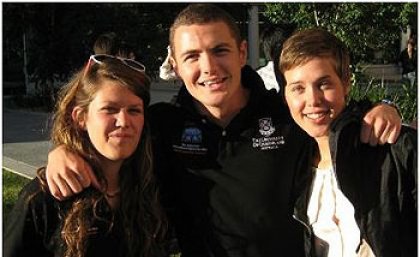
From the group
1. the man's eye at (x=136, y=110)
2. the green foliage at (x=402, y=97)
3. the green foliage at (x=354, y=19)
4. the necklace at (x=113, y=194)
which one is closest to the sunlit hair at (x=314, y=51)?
the man's eye at (x=136, y=110)

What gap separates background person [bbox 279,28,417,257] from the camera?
2260 millimetres

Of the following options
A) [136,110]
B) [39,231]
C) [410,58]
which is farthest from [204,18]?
[410,58]

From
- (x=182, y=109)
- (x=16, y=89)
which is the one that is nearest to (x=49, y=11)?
(x=16, y=89)

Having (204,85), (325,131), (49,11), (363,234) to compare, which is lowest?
(363,234)

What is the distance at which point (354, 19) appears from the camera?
8.92 metres

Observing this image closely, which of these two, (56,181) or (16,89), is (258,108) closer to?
(56,181)

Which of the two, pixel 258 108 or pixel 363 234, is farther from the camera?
pixel 258 108

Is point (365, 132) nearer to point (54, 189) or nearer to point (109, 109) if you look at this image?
point (109, 109)

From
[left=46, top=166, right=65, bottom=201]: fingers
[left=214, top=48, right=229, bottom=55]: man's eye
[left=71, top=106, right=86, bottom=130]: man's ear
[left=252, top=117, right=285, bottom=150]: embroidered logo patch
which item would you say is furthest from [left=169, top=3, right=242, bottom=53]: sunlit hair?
[left=46, top=166, right=65, bottom=201]: fingers

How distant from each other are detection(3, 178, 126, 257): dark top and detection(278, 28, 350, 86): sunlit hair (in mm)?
1007

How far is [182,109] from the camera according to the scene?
9.22 feet

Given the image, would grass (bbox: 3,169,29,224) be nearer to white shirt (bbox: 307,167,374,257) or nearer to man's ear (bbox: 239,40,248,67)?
man's ear (bbox: 239,40,248,67)

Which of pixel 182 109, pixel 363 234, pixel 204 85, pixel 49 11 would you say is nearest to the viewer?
pixel 363 234

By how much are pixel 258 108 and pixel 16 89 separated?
19.8m
